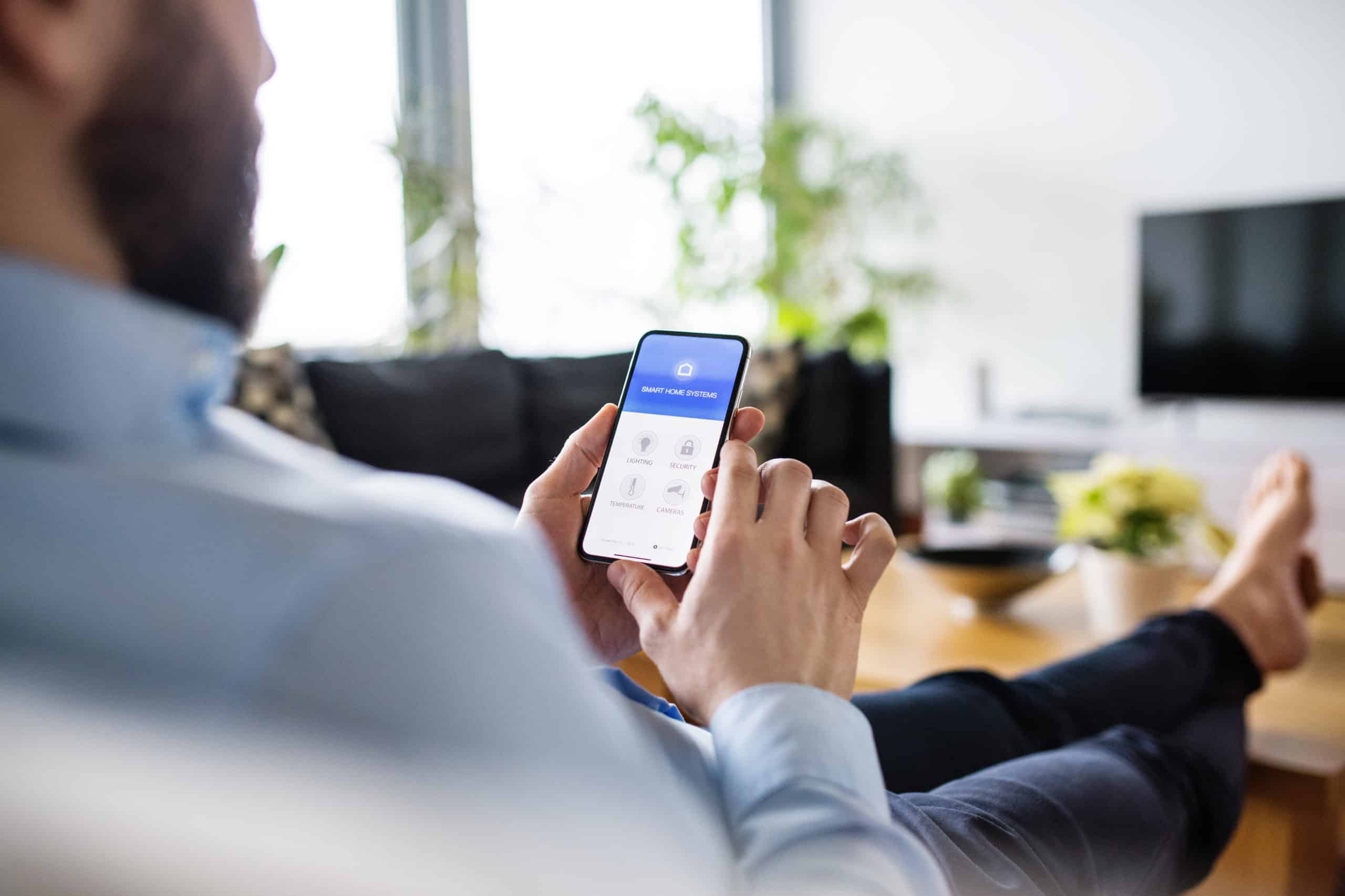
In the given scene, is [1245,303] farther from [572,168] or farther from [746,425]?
[746,425]

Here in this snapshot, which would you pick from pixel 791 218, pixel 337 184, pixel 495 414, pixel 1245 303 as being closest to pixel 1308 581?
pixel 495 414

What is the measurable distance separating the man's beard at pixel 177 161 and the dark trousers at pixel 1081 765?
1.36ft

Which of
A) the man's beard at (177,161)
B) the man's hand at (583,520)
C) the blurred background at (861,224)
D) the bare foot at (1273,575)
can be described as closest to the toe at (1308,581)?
the bare foot at (1273,575)

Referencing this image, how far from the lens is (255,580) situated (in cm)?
27

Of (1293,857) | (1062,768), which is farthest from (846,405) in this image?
(1062,768)

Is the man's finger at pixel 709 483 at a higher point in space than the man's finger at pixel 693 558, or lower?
higher

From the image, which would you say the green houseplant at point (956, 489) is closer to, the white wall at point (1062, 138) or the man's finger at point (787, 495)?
the white wall at point (1062, 138)

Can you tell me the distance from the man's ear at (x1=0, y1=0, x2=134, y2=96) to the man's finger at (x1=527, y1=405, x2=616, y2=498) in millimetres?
366

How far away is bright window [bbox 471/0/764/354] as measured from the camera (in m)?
3.16

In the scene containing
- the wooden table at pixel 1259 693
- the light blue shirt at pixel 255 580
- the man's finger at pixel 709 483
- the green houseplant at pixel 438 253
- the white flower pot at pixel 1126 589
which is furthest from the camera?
the green houseplant at pixel 438 253

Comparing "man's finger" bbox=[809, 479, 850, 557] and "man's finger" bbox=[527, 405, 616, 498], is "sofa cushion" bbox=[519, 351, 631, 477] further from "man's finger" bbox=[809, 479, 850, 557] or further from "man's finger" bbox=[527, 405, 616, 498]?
"man's finger" bbox=[809, 479, 850, 557]

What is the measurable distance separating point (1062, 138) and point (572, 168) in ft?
5.49

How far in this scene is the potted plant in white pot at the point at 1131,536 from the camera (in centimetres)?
138

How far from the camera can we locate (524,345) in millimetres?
3211
